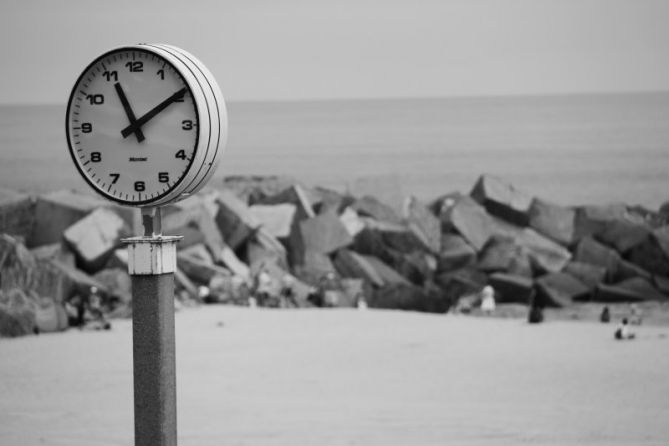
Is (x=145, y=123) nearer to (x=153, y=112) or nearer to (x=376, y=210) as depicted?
(x=153, y=112)

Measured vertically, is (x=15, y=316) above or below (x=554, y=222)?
below

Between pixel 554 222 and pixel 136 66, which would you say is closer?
pixel 136 66

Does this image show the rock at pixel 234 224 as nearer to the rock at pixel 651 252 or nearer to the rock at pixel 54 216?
the rock at pixel 54 216

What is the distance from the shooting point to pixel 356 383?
6133 millimetres

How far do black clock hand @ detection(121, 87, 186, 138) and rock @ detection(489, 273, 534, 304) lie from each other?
7716mm

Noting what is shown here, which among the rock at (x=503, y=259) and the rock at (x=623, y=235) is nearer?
the rock at (x=503, y=259)

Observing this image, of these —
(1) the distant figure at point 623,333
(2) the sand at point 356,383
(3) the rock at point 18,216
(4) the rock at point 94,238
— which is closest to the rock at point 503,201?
(4) the rock at point 94,238

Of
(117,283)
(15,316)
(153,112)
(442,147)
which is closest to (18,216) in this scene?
(117,283)

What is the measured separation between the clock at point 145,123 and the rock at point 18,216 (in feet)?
23.9

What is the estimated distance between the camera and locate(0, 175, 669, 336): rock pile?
30.7ft

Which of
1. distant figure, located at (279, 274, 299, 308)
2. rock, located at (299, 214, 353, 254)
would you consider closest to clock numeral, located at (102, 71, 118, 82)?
distant figure, located at (279, 274, 299, 308)

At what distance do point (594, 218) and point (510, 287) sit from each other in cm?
219

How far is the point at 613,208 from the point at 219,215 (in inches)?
177

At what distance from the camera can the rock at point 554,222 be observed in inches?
485
